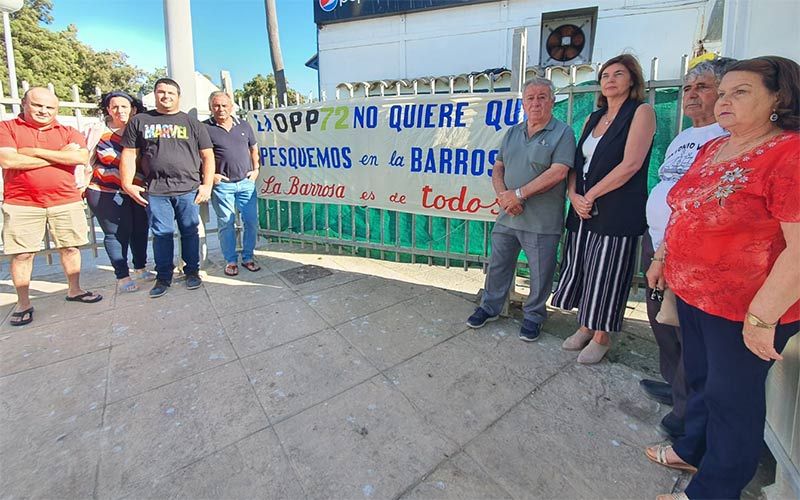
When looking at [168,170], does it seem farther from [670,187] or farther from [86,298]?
[670,187]

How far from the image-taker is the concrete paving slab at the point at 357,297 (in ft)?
10.9

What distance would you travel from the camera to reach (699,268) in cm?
145

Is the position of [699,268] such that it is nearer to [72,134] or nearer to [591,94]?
[591,94]

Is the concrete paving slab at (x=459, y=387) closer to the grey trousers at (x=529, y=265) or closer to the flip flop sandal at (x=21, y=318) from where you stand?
the grey trousers at (x=529, y=265)

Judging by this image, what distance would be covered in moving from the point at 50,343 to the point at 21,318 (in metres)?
0.60

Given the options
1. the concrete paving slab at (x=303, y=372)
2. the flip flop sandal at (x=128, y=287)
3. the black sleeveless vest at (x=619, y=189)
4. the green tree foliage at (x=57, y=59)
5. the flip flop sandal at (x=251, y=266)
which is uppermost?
the green tree foliage at (x=57, y=59)

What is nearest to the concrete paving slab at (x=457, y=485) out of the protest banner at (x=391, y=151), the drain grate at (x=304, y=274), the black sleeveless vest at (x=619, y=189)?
the black sleeveless vest at (x=619, y=189)

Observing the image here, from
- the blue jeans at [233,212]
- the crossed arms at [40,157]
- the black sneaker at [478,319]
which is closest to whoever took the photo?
the crossed arms at [40,157]

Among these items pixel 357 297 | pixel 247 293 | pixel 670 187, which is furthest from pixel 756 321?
pixel 247 293

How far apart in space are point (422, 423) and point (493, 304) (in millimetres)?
1325

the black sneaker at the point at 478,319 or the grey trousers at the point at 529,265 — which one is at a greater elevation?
the grey trousers at the point at 529,265

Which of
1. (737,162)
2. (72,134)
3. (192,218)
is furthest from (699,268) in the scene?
(72,134)

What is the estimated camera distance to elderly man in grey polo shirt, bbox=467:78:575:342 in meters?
2.59

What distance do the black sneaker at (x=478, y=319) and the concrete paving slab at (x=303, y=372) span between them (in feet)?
3.05
